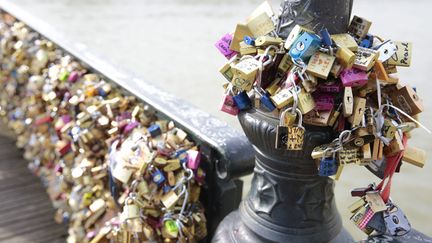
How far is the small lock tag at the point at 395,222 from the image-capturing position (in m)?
1.23

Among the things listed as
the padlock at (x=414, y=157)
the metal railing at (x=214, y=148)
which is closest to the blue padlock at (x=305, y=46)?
the padlock at (x=414, y=157)

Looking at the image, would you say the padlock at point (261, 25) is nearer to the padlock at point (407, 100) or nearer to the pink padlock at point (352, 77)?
the pink padlock at point (352, 77)

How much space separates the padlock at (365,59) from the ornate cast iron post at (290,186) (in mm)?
105

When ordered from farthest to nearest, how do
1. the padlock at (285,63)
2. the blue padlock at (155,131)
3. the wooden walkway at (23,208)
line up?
the wooden walkway at (23,208) < the blue padlock at (155,131) < the padlock at (285,63)

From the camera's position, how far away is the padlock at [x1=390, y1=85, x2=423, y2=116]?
122 centimetres

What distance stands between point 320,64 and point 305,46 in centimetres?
6

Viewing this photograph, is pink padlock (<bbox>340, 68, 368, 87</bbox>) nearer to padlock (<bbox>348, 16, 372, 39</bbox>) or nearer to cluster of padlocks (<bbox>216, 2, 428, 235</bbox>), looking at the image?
cluster of padlocks (<bbox>216, 2, 428, 235</bbox>)

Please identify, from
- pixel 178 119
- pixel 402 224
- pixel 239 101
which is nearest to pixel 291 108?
pixel 239 101

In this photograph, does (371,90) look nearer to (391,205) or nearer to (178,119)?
(391,205)

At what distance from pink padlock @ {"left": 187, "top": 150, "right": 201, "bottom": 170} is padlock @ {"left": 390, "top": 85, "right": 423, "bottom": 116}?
2.94 ft

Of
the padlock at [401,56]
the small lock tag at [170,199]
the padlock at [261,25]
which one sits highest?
the padlock at [401,56]

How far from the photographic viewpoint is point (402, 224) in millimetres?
1235

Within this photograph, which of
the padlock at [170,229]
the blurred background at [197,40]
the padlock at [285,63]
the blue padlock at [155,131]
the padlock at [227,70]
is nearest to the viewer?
the padlock at [285,63]

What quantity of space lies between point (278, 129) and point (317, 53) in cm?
21
